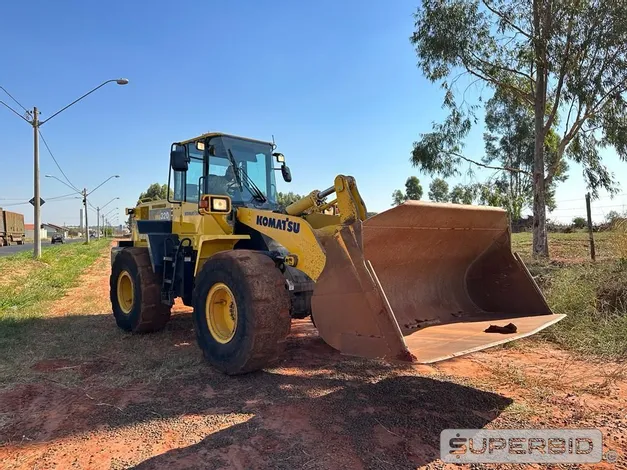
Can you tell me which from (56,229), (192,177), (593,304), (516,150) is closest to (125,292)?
(192,177)

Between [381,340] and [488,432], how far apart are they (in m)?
1.05

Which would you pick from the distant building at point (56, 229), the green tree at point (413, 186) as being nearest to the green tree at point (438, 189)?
the green tree at point (413, 186)

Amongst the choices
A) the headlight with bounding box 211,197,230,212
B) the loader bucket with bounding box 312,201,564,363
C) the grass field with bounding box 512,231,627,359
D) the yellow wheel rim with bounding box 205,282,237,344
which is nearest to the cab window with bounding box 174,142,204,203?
the headlight with bounding box 211,197,230,212

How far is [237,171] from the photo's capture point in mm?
6223

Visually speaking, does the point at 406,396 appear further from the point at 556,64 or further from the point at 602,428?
the point at 556,64

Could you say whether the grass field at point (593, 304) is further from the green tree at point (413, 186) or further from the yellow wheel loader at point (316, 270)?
the green tree at point (413, 186)

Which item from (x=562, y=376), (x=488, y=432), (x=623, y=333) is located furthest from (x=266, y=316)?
(x=623, y=333)

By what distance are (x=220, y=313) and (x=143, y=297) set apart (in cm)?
195

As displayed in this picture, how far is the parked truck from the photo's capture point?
42.7 meters

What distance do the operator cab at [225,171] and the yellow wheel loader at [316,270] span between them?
0.05 feet

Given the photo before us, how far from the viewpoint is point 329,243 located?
419 centimetres

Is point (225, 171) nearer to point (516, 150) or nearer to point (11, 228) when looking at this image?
point (516, 150)

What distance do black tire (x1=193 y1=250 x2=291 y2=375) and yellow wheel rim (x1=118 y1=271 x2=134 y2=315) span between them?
3143 mm

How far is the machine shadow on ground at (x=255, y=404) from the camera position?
3238 mm
